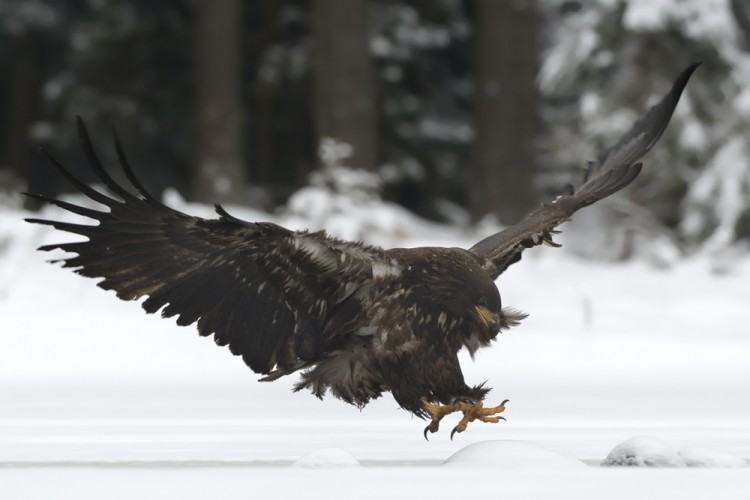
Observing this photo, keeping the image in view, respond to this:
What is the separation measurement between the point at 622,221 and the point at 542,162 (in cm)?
724

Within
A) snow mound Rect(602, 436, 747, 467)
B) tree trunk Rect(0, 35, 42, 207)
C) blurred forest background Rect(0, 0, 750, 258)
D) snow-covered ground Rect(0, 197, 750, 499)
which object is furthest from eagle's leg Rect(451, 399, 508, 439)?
tree trunk Rect(0, 35, 42, 207)

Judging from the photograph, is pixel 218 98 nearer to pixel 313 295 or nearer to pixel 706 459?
pixel 313 295

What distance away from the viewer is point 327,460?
17.3 feet

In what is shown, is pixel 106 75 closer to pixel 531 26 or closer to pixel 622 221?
pixel 531 26

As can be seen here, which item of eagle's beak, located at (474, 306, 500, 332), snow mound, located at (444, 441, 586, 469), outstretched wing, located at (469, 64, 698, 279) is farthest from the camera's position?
outstretched wing, located at (469, 64, 698, 279)

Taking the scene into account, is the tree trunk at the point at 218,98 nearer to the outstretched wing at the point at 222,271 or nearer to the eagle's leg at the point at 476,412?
the outstretched wing at the point at 222,271

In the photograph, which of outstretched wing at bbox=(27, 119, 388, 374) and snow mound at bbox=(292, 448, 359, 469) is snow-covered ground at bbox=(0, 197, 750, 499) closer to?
snow mound at bbox=(292, 448, 359, 469)

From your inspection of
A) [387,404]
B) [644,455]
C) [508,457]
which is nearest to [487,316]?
[508,457]

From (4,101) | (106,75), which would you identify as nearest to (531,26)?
(106,75)

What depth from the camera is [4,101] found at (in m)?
26.0

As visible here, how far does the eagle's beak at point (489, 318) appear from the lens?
220 inches

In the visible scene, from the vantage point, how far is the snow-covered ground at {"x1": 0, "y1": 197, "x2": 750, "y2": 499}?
482cm

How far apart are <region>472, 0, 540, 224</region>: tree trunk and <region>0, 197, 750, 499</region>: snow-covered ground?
4.56 meters

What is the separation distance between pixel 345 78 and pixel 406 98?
447 cm
